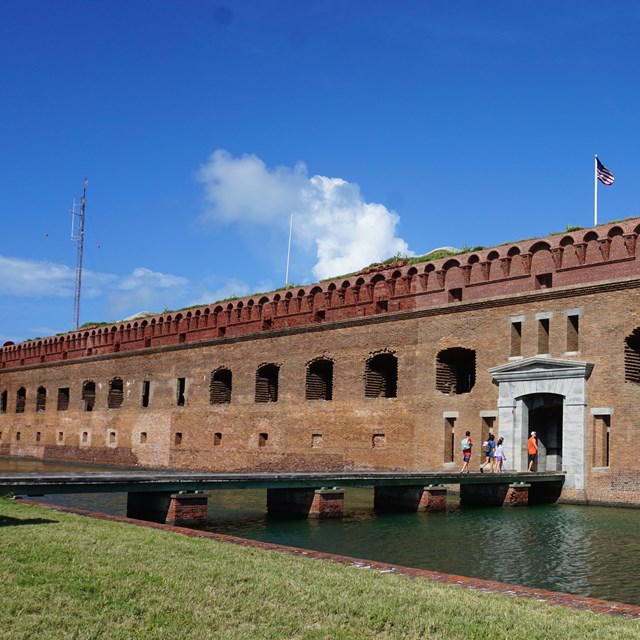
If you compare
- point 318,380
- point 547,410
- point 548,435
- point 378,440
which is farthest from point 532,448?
point 318,380

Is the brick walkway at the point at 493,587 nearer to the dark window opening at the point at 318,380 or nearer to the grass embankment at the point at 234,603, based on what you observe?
the grass embankment at the point at 234,603

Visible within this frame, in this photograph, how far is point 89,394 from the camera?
4166 centimetres

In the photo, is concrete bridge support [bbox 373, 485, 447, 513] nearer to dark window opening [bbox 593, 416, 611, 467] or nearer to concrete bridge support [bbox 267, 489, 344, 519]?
concrete bridge support [bbox 267, 489, 344, 519]

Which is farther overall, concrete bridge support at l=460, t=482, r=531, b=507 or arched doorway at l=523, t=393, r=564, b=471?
arched doorway at l=523, t=393, r=564, b=471

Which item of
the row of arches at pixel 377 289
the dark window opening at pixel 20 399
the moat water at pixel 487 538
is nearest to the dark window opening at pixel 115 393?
the row of arches at pixel 377 289

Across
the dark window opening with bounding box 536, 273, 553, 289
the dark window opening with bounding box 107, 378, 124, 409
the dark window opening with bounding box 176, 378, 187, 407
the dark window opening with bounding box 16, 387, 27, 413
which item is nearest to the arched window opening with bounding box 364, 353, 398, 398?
the dark window opening with bounding box 536, 273, 553, 289

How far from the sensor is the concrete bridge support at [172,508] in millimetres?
14633

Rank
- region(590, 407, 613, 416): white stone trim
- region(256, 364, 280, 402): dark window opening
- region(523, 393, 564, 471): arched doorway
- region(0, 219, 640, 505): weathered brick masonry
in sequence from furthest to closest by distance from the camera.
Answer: region(256, 364, 280, 402): dark window opening < region(523, 393, 564, 471): arched doorway < region(0, 219, 640, 505): weathered brick masonry < region(590, 407, 613, 416): white stone trim

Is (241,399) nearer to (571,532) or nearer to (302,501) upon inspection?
(302,501)

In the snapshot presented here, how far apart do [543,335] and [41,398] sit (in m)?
32.5

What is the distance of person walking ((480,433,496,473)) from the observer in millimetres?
21531

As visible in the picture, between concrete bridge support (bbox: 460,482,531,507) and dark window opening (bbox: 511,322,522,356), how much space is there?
390cm

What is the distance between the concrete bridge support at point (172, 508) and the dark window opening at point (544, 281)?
11.7 metres

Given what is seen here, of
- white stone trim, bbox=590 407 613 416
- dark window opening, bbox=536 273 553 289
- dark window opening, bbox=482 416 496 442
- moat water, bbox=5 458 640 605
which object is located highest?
dark window opening, bbox=536 273 553 289
